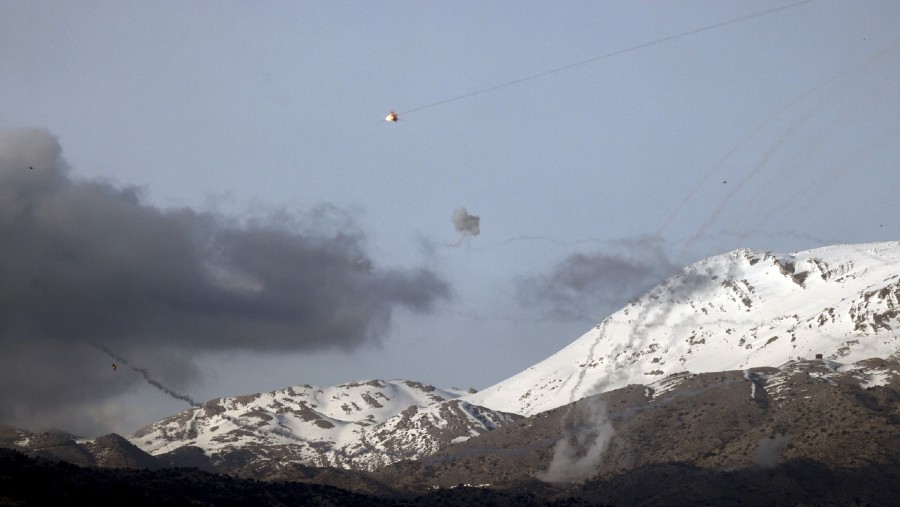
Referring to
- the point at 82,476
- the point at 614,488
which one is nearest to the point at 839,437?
the point at 614,488

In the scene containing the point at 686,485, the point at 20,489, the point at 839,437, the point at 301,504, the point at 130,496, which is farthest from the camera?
the point at 839,437

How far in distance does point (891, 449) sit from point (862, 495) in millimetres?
22195

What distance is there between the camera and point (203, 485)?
163 meters

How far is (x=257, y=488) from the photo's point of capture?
168m

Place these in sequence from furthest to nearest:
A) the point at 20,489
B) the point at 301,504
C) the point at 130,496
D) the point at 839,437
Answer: the point at 839,437
the point at 301,504
the point at 130,496
the point at 20,489

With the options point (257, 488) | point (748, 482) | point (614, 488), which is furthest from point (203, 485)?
point (748, 482)

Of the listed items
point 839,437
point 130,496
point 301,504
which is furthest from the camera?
point 839,437

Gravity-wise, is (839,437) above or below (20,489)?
above

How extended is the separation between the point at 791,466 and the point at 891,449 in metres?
17.5

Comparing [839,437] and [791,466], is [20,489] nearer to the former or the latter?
[791,466]

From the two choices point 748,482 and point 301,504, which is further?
point 748,482

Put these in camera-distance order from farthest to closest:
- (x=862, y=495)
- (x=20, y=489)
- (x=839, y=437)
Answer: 1. (x=839, y=437)
2. (x=862, y=495)
3. (x=20, y=489)

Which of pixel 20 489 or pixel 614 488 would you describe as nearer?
pixel 20 489

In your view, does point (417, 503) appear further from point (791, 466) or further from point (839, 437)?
point (839, 437)
